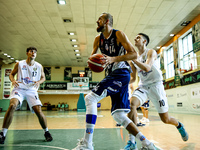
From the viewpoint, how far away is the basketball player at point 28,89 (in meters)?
2.93

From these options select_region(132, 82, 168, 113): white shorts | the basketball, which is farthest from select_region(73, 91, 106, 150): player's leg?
select_region(132, 82, 168, 113): white shorts

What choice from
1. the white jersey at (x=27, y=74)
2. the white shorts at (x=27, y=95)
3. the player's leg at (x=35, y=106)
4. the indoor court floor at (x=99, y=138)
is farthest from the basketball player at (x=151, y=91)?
the white jersey at (x=27, y=74)

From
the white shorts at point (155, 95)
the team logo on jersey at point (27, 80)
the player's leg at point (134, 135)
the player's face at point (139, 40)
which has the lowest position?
the player's leg at point (134, 135)

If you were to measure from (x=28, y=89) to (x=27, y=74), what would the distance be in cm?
32

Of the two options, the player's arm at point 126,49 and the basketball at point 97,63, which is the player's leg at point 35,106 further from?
the player's arm at point 126,49

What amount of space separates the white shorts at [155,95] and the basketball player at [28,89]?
159 cm

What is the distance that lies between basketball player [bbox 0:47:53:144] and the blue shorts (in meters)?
1.42

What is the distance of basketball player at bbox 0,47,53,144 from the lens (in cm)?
293

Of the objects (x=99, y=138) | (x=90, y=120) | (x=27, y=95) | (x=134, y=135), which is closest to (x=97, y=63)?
(x=90, y=120)

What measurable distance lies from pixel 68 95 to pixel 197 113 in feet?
54.3

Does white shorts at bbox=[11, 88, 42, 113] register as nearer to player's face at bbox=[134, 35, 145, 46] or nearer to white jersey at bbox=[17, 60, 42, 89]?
white jersey at bbox=[17, 60, 42, 89]

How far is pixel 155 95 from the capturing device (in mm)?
2793

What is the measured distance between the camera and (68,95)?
936 inches

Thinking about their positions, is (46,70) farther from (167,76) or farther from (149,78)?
(149,78)
